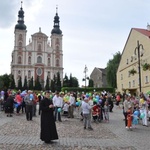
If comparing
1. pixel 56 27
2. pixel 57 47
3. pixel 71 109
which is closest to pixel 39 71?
pixel 57 47

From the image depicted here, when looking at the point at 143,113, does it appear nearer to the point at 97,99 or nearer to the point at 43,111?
the point at 97,99

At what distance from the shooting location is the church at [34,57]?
10812cm

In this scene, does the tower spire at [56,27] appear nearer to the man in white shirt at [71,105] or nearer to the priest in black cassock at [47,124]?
the man in white shirt at [71,105]

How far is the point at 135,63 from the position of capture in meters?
47.9

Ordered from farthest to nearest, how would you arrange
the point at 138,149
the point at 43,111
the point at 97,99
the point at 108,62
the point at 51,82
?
the point at 51,82
the point at 108,62
the point at 97,99
the point at 43,111
the point at 138,149

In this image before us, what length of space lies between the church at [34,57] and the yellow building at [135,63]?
56.9 m

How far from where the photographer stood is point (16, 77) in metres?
106

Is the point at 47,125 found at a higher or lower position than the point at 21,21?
lower

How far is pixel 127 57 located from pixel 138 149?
148 feet

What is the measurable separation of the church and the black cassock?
320ft

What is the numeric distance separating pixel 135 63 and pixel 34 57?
6975 centimetres

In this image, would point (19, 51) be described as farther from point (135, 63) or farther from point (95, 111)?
point (95, 111)

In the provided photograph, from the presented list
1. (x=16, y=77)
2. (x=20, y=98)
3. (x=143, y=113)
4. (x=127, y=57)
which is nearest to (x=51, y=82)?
(x=16, y=77)

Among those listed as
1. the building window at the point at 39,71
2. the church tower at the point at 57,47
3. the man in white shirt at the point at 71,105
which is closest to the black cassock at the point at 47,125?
the man in white shirt at the point at 71,105
